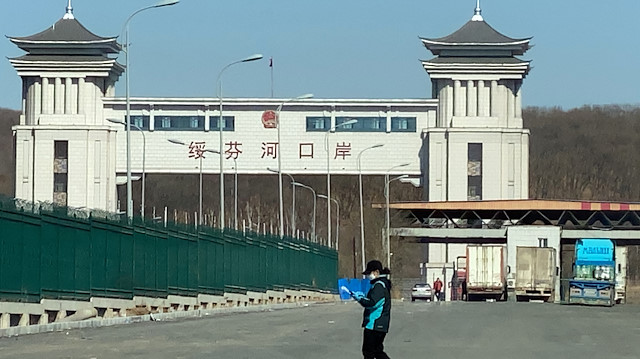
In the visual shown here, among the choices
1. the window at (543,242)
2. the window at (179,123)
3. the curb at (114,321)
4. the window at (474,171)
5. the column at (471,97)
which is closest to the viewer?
the curb at (114,321)

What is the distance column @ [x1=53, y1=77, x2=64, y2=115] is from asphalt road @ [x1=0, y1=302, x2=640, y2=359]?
6892 centimetres

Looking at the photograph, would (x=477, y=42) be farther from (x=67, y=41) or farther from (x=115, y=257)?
(x=115, y=257)

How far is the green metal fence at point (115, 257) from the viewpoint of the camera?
24.3 m

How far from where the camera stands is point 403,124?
95.5 meters

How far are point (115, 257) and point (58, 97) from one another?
69519 mm

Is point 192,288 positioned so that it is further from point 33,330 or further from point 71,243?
point 33,330

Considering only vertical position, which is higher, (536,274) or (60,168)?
(60,168)

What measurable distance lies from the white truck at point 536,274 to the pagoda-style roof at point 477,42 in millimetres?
34322

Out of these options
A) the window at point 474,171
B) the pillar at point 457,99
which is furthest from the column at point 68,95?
the window at point 474,171

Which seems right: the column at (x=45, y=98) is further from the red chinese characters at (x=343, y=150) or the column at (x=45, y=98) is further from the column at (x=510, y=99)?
the column at (x=510, y=99)

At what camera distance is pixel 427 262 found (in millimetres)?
97062

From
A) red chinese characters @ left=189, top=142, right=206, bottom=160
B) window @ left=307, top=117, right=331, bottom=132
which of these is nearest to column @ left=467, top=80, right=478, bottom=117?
window @ left=307, top=117, right=331, bottom=132

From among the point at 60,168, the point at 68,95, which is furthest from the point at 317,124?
the point at 60,168

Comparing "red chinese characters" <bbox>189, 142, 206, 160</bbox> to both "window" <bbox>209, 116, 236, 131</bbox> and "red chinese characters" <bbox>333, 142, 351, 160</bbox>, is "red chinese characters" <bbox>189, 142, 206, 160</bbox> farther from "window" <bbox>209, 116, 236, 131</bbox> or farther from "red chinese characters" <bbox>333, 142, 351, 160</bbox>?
"red chinese characters" <bbox>333, 142, 351, 160</bbox>
